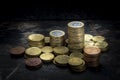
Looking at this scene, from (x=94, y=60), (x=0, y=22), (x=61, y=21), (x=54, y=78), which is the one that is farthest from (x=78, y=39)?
(x=0, y=22)

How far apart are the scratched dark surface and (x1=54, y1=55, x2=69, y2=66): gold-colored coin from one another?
90 mm

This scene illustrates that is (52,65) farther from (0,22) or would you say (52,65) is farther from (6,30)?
(0,22)

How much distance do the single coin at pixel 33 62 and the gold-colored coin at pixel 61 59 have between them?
25 cm

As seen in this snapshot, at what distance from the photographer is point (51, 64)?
4648 millimetres

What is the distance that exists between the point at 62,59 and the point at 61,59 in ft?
0.05

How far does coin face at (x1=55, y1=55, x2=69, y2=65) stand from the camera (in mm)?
4555

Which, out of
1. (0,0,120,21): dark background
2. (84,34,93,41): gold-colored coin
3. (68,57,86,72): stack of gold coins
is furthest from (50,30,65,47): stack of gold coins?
(0,0,120,21): dark background

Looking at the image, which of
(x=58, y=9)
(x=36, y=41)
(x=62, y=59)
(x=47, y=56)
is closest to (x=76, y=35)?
(x=62, y=59)

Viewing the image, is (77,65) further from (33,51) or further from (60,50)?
(33,51)

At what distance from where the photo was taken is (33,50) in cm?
487

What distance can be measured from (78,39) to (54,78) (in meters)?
0.83

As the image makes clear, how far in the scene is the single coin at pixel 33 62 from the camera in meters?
4.51

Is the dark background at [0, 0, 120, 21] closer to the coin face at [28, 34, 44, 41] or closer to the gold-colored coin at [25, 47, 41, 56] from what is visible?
the coin face at [28, 34, 44, 41]

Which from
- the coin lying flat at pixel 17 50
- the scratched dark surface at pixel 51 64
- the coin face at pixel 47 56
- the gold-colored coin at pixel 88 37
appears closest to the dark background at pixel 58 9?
the scratched dark surface at pixel 51 64
